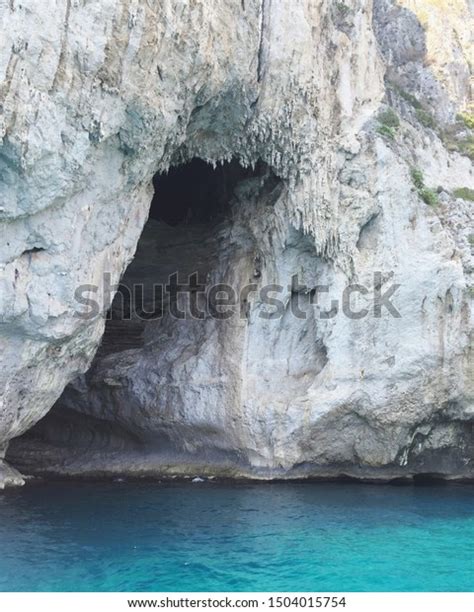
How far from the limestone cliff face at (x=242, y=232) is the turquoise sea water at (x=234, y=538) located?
6.72 ft

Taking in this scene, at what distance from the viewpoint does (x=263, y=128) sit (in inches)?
723

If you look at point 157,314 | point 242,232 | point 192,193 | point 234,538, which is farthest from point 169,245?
point 234,538

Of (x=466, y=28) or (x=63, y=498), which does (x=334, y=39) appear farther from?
(x=63, y=498)

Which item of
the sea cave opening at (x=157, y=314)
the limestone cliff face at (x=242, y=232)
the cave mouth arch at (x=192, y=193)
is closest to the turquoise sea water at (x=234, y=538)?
the limestone cliff face at (x=242, y=232)

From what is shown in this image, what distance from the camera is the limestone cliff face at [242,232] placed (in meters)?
14.8

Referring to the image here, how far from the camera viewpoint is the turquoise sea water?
1216cm

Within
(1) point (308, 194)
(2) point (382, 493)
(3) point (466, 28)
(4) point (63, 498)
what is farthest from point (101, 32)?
(3) point (466, 28)

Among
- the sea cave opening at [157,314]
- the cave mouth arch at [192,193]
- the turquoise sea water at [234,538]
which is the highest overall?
the cave mouth arch at [192,193]

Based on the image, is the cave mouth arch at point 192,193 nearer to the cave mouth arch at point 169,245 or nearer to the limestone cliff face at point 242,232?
the cave mouth arch at point 169,245

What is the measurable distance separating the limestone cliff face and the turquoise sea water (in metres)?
2.05

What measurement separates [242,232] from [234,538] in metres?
9.68

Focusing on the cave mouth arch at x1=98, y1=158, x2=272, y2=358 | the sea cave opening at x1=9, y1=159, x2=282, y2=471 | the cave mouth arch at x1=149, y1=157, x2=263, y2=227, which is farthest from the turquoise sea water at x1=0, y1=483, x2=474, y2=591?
the cave mouth arch at x1=149, y1=157, x2=263, y2=227

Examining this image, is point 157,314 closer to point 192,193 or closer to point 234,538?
point 192,193
